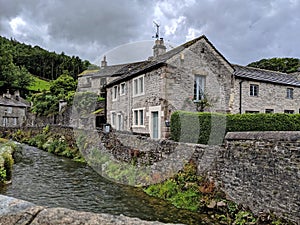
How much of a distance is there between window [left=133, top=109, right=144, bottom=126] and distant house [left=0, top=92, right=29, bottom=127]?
3063 cm

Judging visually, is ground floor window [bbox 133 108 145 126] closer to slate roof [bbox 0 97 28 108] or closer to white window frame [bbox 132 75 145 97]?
white window frame [bbox 132 75 145 97]

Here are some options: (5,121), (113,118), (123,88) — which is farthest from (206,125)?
(5,121)

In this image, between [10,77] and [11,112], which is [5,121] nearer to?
[11,112]

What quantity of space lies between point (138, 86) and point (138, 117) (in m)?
2.27

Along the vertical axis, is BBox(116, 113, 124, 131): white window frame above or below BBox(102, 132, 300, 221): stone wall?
above

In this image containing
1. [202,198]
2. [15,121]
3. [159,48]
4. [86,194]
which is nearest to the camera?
[202,198]

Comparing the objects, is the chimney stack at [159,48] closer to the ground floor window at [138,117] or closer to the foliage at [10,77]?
the ground floor window at [138,117]

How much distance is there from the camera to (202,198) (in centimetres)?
1049

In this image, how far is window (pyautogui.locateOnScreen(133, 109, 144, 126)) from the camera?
822 inches

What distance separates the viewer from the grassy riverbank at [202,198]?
8.84 metres

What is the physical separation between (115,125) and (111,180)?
1188cm

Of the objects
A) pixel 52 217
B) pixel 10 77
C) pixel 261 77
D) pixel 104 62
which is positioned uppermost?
pixel 104 62

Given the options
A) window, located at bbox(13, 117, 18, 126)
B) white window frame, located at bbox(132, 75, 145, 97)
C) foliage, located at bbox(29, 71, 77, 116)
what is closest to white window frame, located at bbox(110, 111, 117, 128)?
white window frame, located at bbox(132, 75, 145, 97)

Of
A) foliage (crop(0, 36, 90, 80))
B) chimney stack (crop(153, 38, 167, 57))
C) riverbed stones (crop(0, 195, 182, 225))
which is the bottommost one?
riverbed stones (crop(0, 195, 182, 225))
